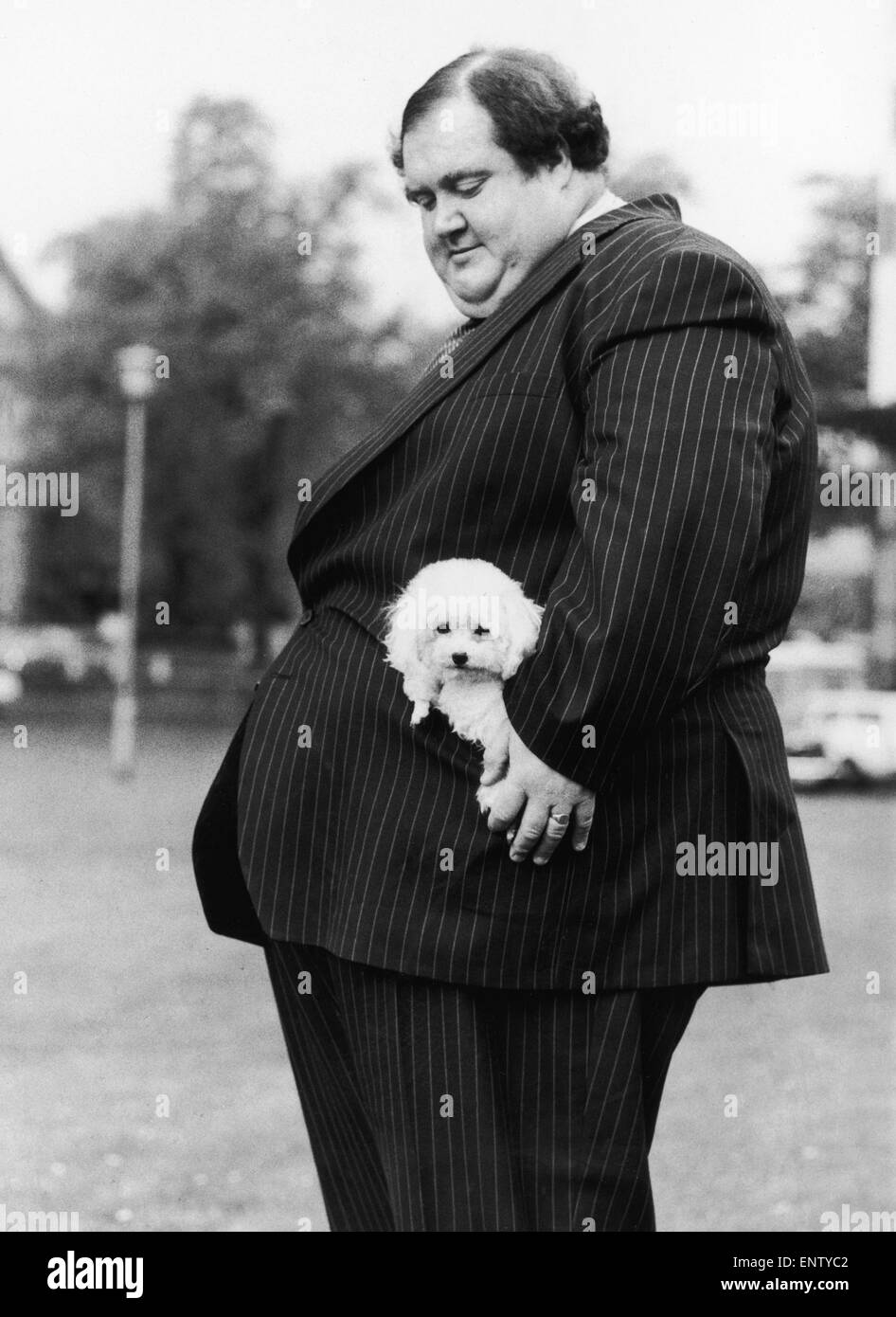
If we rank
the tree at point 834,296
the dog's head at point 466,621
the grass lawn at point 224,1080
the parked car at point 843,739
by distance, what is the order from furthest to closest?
the parked car at point 843,739, the tree at point 834,296, the grass lawn at point 224,1080, the dog's head at point 466,621

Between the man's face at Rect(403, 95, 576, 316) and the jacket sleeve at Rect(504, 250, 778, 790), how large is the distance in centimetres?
24

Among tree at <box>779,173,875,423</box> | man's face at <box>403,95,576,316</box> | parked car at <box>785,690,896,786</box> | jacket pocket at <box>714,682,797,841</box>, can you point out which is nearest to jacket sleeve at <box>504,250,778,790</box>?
jacket pocket at <box>714,682,797,841</box>

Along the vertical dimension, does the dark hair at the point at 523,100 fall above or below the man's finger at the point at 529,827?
above

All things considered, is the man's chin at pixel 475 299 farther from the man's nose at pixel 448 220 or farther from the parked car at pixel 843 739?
the parked car at pixel 843 739

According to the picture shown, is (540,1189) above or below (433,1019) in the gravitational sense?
below

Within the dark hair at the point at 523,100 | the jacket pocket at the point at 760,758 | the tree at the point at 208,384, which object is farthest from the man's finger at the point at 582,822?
the tree at the point at 208,384

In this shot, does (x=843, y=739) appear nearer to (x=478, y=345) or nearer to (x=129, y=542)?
(x=129, y=542)

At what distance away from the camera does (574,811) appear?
1820 mm

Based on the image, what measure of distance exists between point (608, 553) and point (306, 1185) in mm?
2355

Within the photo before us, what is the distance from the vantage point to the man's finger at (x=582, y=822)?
1.81 meters

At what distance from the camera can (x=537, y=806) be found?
180 cm

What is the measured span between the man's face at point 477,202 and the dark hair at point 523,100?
13mm
